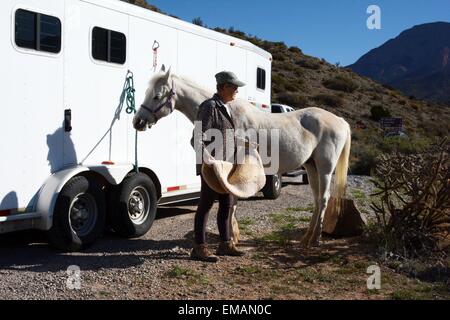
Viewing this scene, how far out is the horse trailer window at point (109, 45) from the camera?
22.1ft

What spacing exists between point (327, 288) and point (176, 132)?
385cm

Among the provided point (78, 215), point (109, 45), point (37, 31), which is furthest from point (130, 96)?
point (78, 215)

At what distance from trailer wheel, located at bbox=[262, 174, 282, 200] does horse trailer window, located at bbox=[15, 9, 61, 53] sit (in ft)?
19.2

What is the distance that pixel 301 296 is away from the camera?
197 inches

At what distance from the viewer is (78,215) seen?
→ 654cm

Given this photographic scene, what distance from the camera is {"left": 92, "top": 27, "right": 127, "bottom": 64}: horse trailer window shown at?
6738 millimetres

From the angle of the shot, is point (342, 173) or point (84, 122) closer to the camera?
point (84, 122)

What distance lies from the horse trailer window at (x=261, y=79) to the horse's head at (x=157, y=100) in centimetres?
437

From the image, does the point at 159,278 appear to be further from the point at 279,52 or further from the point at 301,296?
the point at 279,52

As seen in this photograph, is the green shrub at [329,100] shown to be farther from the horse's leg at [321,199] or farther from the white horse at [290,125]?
the horse's leg at [321,199]

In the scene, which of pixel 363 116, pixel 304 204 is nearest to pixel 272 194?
pixel 304 204

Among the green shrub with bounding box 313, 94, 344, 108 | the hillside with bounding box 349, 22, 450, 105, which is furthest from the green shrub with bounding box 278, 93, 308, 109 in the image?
the hillside with bounding box 349, 22, 450, 105

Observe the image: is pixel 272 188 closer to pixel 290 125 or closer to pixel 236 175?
pixel 290 125

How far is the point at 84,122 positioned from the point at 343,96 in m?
33.9
